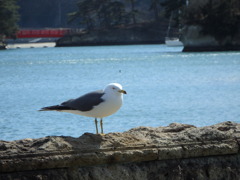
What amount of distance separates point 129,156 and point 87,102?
3.27 feet

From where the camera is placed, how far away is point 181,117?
1531 centimetres

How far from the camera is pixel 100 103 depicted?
5.25m

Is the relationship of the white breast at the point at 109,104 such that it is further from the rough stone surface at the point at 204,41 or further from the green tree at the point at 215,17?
the rough stone surface at the point at 204,41

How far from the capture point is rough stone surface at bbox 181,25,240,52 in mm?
59831

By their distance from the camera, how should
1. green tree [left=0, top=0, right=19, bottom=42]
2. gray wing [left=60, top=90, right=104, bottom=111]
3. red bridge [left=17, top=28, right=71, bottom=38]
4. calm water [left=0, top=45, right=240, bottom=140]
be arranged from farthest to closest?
red bridge [left=17, top=28, right=71, bottom=38] → green tree [left=0, top=0, right=19, bottom=42] → calm water [left=0, top=45, right=240, bottom=140] → gray wing [left=60, top=90, right=104, bottom=111]

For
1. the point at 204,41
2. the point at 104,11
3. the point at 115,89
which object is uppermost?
the point at 115,89

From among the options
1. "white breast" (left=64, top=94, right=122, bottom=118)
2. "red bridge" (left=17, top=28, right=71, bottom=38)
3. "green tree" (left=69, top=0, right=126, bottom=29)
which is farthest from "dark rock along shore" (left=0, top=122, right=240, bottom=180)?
"red bridge" (left=17, top=28, right=71, bottom=38)

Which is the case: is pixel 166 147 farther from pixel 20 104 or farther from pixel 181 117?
pixel 20 104

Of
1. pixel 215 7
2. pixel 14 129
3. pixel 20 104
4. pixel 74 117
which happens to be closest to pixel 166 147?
pixel 14 129

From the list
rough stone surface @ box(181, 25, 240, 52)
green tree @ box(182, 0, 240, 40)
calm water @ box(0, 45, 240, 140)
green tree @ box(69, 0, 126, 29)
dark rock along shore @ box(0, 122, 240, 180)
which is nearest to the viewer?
dark rock along shore @ box(0, 122, 240, 180)

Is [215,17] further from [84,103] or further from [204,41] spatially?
[84,103]

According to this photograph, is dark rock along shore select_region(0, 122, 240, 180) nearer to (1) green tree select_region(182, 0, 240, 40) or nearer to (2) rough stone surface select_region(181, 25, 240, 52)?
(1) green tree select_region(182, 0, 240, 40)

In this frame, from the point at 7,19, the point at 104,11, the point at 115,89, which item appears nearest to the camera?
the point at 115,89

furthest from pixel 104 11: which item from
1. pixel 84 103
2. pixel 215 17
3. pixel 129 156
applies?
pixel 129 156
